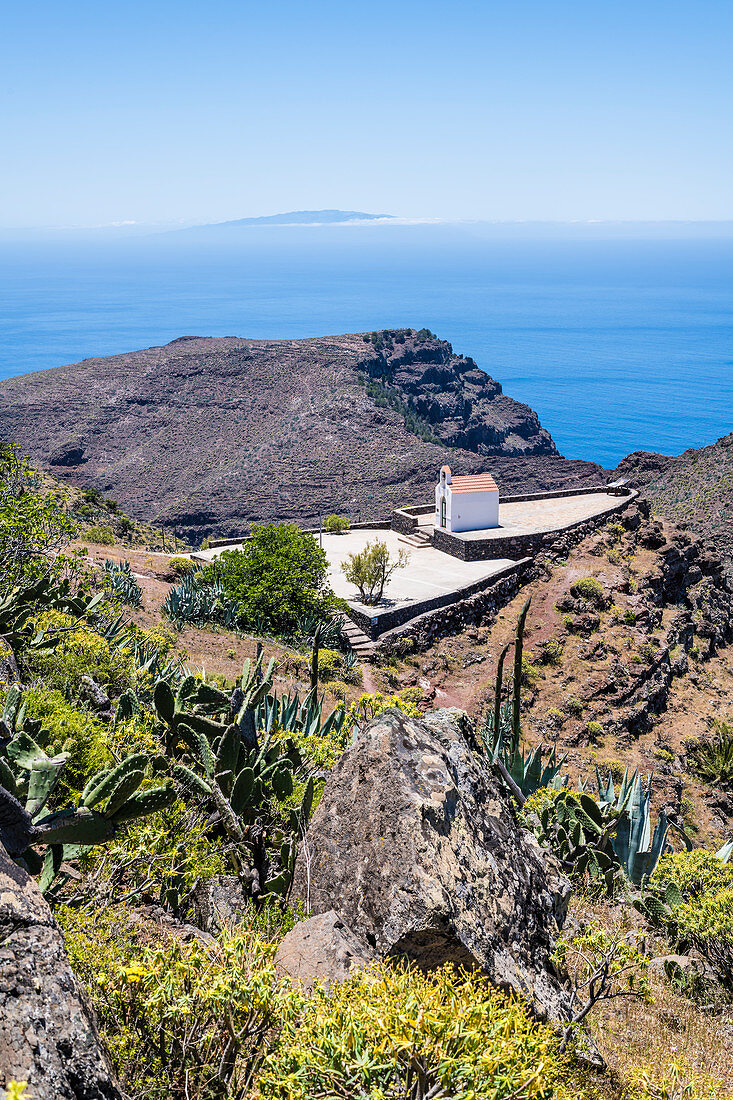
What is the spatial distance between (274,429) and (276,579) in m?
43.0

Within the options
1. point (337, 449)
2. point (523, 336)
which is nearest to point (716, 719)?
point (337, 449)

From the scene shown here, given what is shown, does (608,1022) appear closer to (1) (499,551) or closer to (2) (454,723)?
(2) (454,723)

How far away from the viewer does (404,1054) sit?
3.17 meters

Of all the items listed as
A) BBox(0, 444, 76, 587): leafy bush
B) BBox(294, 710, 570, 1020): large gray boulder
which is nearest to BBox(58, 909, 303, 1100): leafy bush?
BBox(294, 710, 570, 1020): large gray boulder

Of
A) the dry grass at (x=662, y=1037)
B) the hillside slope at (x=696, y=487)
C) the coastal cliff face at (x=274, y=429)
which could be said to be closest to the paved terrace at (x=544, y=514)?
the hillside slope at (x=696, y=487)

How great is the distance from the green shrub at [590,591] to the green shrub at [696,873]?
1722 centimetres

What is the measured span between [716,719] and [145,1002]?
76.6 feet

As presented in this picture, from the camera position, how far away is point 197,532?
5197cm

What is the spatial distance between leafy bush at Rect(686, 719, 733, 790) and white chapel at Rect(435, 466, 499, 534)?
10556mm

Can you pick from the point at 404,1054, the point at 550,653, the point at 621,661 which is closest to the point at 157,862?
the point at 404,1054

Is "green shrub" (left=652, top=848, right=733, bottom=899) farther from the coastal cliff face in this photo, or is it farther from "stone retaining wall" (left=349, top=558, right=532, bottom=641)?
the coastal cliff face

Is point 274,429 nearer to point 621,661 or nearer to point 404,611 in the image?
point 404,611

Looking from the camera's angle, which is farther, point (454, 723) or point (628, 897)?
point (628, 897)

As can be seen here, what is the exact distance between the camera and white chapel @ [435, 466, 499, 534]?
28016mm
